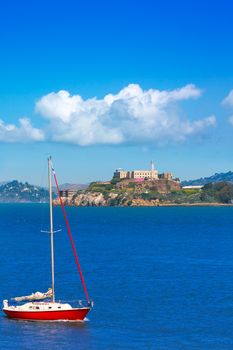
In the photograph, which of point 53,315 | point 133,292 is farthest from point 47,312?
point 133,292

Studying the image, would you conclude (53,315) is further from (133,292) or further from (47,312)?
(133,292)

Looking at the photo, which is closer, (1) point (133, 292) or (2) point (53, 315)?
(2) point (53, 315)

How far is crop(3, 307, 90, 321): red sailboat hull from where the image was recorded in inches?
2164

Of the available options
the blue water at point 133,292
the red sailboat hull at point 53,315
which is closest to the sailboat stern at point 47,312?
the red sailboat hull at point 53,315

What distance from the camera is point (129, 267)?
92.9 m

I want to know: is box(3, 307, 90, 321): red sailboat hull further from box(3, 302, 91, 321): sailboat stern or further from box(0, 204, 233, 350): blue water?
box(0, 204, 233, 350): blue water

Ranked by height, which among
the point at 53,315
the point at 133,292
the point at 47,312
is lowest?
the point at 133,292

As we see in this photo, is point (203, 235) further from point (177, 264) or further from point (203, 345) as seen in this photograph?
point (203, 345)

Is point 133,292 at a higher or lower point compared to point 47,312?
lower

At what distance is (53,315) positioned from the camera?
5519cm

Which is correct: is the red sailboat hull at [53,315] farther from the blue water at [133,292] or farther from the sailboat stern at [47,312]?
the blue water at [133,292]

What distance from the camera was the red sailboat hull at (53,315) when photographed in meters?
55.0

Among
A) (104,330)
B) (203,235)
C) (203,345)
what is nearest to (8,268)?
(104,330)

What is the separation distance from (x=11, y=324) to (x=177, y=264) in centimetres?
4517
